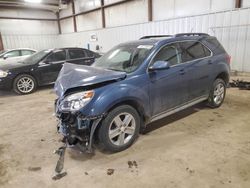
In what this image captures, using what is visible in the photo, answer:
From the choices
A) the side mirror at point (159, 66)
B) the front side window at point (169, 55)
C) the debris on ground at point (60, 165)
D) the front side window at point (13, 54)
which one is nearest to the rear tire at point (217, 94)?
the front side window at point (169, 55)

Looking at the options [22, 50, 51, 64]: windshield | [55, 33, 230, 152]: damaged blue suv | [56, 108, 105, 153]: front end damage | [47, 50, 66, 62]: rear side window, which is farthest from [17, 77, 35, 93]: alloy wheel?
[56, 108, 105, 153]: front end damage

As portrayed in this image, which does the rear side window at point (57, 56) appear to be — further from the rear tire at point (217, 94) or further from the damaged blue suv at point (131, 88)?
the rear tire at point (217, 94)

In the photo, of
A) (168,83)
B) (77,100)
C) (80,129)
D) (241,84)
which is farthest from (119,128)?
(241,84)

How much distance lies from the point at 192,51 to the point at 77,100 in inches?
88.5

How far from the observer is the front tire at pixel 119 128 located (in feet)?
8.70

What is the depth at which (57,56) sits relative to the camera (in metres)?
6.85

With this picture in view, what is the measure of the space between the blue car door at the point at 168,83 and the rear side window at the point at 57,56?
4578 millimetres

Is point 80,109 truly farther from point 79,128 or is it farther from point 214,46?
point 214,46

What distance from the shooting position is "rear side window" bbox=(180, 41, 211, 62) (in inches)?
139

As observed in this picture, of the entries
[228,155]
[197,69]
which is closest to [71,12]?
[197,69]

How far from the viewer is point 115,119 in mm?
2730

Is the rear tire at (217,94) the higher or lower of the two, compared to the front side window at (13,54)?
lower

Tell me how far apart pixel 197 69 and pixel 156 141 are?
1476 millimetres

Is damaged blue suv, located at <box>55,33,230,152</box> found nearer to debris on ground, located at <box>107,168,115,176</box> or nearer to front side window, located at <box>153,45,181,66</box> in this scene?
front side window, located at <box>153,45,181,66</box>
